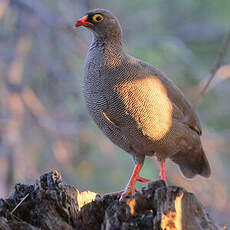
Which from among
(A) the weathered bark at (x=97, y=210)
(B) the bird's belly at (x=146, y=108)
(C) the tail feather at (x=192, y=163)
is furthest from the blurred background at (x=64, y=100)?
(A) the weathered bark at (x=97, y=210)

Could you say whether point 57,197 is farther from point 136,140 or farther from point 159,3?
point 159,3

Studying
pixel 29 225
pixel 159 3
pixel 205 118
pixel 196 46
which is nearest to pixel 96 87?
pixel 29 225

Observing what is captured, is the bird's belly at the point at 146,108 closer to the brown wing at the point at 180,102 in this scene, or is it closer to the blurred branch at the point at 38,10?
the brown wing at the point at 180,102

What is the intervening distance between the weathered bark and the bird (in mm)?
640

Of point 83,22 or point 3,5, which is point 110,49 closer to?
point 83,22

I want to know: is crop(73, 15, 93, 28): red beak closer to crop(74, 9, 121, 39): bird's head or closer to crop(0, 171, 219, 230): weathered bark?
crop(74, 9, 121, 39): bird's head

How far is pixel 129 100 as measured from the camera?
3627mm

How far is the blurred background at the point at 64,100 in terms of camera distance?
7680 mm

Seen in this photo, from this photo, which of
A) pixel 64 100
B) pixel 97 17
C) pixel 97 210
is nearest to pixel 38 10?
pixel 64 100

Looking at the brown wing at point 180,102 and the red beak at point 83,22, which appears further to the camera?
the brown wing at point 180,102

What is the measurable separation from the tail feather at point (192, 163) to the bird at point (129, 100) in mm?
365

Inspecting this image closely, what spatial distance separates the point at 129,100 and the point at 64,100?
18.3 ft

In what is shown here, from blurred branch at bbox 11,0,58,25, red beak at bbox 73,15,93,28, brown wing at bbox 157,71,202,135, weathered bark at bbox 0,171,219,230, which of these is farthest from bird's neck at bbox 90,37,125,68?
blurred branch at bbox 11,0,58,25

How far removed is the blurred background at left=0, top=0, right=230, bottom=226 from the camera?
768 centimetres
